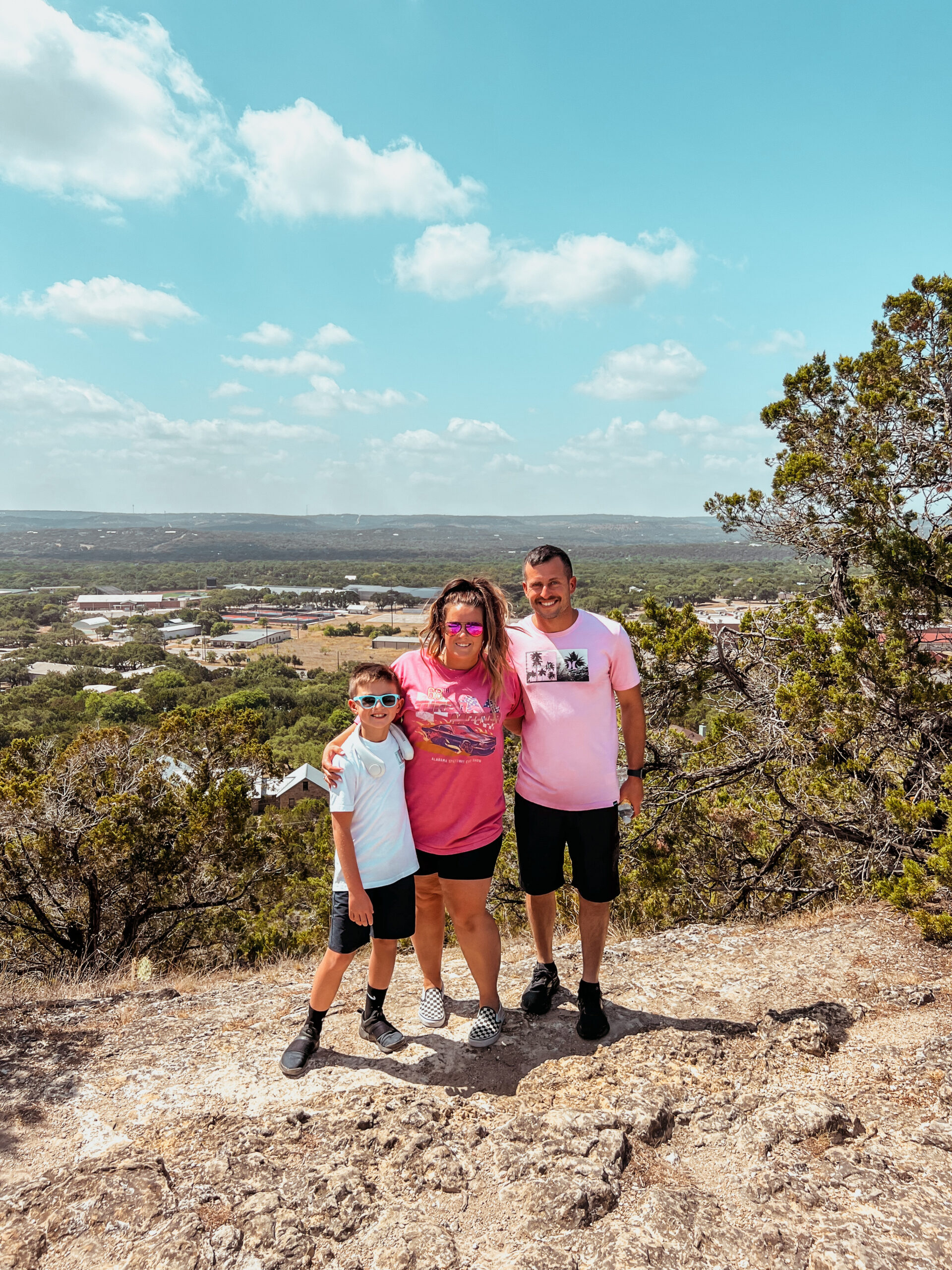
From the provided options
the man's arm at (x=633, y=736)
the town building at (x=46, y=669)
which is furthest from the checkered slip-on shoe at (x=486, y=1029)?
the town building at (x=46, y=669)

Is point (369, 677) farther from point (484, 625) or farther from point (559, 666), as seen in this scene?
point (559, 666)

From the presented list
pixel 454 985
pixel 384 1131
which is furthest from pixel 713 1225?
pixel 454 985

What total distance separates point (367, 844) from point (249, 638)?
93.3m

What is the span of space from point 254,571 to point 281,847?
182117mm

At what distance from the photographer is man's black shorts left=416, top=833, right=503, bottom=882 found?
2.97m

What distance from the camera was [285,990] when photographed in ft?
12.6

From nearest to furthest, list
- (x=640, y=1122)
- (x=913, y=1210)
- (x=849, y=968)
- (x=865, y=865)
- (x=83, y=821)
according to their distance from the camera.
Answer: (x=913, y=1210) < (x=640, y=1122) < (x=849, y=968) < (x=865, y=865) < (x=83, y=821)

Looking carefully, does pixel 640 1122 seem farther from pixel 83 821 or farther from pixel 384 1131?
pixel 83 821

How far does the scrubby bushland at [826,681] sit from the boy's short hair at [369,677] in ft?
12.8

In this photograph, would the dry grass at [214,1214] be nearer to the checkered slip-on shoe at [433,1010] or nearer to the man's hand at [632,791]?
the checkered slip-on shoe at [433,1010]

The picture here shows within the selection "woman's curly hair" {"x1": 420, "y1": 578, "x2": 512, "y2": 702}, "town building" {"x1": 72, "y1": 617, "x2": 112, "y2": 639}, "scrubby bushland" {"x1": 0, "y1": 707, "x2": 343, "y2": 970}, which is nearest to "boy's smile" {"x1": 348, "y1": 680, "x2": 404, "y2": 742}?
"woman's curly hair" {"x1": 420, "y1": 578, "x2": 512, "y2": 702}

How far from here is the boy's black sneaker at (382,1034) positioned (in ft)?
9.96

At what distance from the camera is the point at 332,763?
283 cm

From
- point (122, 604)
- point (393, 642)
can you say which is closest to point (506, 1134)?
point (393, 642)
